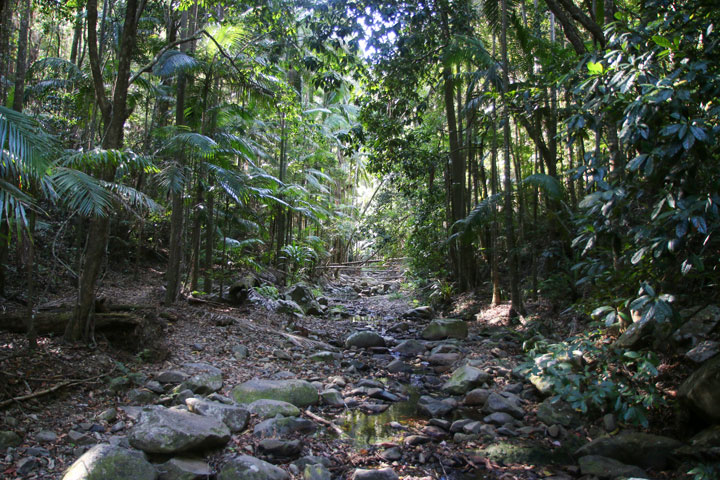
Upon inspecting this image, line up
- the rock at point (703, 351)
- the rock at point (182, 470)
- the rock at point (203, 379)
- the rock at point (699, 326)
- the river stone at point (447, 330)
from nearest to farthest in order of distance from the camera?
1. the rock at point (182, 470)
2. the rock at point (703, 351)
3. the rock at point (699, 326)
4. the rock at point (203, 379)
5. the river stone at point (447, 330)

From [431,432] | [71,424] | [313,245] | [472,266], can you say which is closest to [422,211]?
[472,266]

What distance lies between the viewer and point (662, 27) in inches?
143

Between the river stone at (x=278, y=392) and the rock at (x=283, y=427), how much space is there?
0.59 metres

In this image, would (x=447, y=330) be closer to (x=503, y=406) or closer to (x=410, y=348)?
(x=410, y=348)

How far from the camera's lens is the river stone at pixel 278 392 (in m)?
5.27

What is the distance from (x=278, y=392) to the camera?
5.39m

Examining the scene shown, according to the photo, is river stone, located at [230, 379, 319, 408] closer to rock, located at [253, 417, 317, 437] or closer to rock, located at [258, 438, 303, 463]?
rock, located at [253, 417, 317, 437]

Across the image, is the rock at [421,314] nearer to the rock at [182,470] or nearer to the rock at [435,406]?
the rock at [435,406]

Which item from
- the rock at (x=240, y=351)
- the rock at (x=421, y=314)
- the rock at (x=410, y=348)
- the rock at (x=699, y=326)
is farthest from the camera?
the rock at (x=421, y=314)

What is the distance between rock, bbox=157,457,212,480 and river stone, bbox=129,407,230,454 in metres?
0.13

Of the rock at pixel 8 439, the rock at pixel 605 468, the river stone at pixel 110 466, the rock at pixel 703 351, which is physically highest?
the rock at pixel 703 351

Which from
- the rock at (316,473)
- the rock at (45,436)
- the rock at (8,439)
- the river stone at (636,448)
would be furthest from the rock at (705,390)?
the rock at (8,439)

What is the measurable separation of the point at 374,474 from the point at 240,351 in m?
3.78

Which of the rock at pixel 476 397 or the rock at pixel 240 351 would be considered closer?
the rock at pixel 476 397
